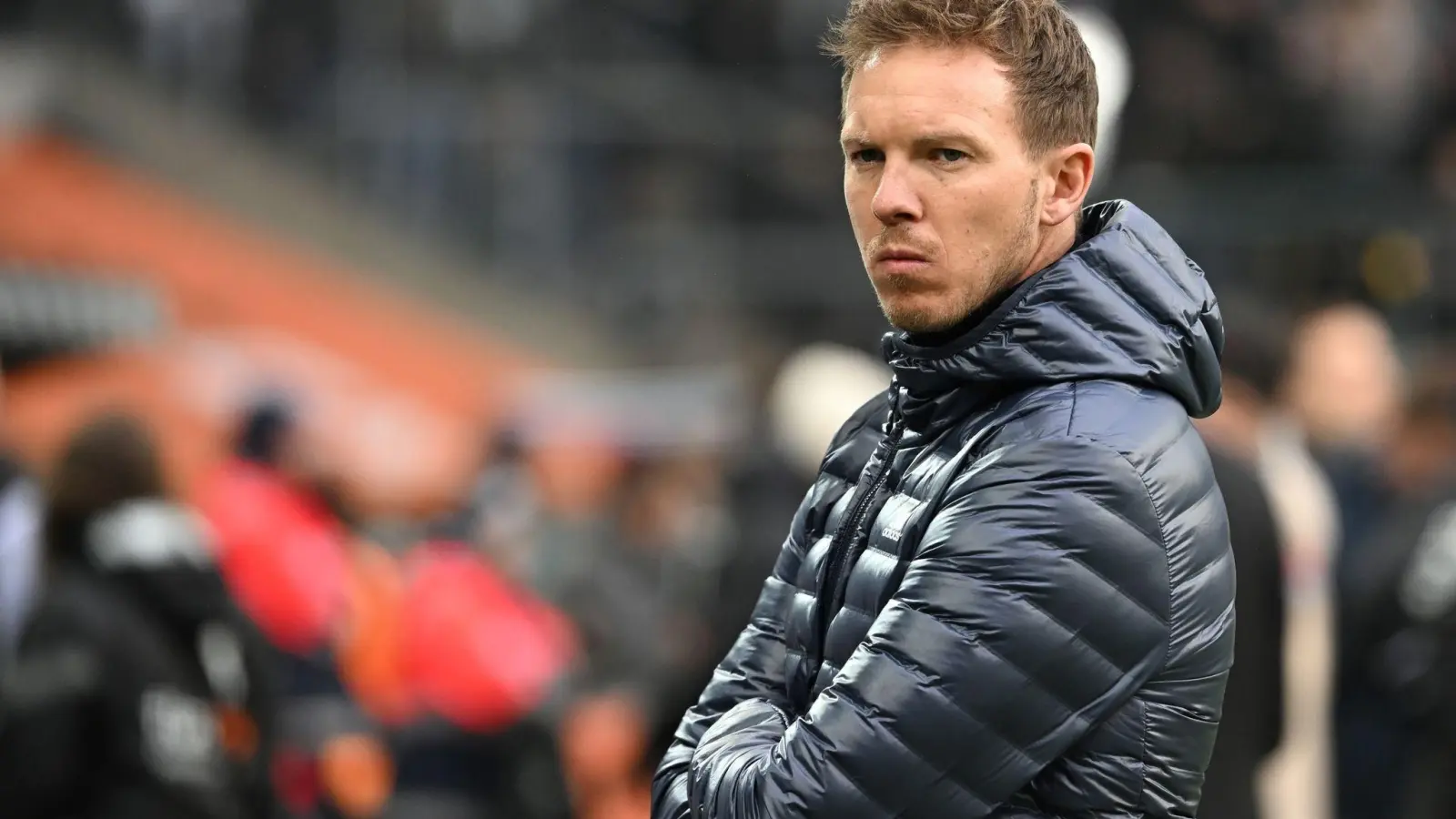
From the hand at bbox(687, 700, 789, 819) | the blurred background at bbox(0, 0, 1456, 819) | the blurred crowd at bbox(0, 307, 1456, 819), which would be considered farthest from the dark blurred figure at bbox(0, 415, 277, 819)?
the hand at bbox(687, 700, 789, 819)

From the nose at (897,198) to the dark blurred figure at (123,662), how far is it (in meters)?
3.28

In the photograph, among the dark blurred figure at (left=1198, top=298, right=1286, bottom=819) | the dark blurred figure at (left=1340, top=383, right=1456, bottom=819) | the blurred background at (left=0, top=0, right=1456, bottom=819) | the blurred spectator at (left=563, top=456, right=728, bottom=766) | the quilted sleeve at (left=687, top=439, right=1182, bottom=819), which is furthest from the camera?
the blurred spectator at (left=563, top=456, right=728, bottom=766)

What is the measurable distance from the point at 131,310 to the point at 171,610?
8.08 m

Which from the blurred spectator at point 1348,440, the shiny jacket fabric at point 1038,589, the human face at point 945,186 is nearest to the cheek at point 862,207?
the human face at point 945,186

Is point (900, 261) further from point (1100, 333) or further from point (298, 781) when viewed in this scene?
point (298, 781)

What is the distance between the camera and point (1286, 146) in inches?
509

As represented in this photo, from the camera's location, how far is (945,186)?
7.86 ft

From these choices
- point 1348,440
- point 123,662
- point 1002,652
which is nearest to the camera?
point 1002,652

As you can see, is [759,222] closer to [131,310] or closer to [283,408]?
[131,310]

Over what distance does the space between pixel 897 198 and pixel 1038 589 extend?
501 mm

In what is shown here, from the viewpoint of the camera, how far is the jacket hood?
234 cm

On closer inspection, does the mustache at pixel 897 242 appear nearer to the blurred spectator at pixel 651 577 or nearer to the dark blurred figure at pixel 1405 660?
the blurred spectator at pixel 651 577

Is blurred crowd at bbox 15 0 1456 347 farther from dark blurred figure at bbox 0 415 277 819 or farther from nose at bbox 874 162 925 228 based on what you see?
nose at bbox 874 162 925 228

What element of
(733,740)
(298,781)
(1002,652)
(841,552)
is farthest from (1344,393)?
(1002,652)
